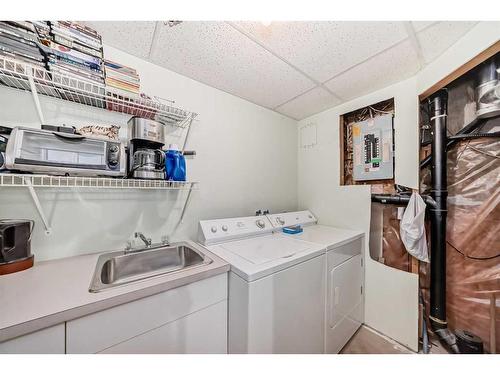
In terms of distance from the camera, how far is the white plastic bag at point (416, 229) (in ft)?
4.63

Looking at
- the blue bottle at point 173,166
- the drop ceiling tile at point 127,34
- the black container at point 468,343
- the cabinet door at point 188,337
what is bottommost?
the black container at point 468,343

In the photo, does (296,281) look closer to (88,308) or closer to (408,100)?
(88,308)

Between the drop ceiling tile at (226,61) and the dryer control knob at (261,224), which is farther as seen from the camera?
the dryer control knob at (261,224)

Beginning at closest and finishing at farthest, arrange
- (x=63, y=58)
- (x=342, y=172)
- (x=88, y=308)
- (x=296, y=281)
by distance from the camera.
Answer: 1. (x=88, y=308)
2. (x=63, y=58)
3. (x=296, y=281)
4. (x=342, y=172)

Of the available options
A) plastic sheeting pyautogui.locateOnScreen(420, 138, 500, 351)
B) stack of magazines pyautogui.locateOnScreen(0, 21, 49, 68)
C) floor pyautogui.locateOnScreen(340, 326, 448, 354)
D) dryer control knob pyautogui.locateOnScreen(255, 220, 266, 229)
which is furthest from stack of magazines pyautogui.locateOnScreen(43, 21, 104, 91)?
floor pyautogui.locateOnScreen(340, 326, 448, 354)

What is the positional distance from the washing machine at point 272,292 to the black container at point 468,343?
87 centimetres

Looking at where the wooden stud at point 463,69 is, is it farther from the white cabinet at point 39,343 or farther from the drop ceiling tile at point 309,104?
the white cabinet at point 39,343

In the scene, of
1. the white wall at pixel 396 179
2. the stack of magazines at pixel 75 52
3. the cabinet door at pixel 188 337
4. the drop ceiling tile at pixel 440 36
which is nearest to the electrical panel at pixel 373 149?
→ the white wall at pixel 396 179

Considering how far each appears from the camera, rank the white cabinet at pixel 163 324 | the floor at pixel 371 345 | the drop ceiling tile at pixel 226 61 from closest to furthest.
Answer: the white cabinet at pixel 163 324, the drop ceiling tile at pixel 226 61, the floor at pixel 371 345

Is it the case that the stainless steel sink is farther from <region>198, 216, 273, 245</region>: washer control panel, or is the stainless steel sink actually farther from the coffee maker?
the coffee maker

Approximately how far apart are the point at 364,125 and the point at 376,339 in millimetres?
2100
